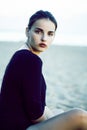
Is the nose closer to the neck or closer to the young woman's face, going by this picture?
the young woman's face

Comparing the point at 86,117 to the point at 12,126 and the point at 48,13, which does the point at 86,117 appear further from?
the point at 48,13

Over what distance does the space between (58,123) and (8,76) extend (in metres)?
0.48

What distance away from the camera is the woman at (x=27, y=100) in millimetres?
2730

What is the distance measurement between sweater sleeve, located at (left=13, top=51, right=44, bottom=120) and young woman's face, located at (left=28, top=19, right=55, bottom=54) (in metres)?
0.16

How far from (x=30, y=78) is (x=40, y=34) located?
1.20 ft

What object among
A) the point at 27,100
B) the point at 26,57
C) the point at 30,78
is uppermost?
the point at 26,57

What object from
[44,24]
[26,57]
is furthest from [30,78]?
[44,24]

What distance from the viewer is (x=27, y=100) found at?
9.01 ft

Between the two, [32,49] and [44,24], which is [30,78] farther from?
[44,24]

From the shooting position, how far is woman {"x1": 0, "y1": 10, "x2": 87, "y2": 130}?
2730 mm

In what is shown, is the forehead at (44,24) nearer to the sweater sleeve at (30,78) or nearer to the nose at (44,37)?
the nose at (44,37)

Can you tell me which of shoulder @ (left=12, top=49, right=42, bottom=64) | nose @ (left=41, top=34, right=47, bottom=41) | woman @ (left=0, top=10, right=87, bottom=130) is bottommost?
woman @ (left=0, top=10, right=87, bottom=130)

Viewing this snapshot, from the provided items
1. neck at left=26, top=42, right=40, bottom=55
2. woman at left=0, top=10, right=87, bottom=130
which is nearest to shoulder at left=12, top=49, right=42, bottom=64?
woman at left=0, top=10, right=87, bottom=130

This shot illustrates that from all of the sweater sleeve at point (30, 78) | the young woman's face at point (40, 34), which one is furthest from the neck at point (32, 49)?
the sweater sleeve at point (30, 78)
